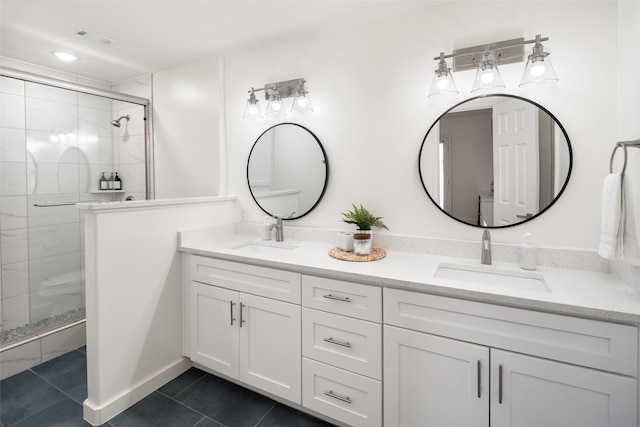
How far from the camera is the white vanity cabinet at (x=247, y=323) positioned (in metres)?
1.69

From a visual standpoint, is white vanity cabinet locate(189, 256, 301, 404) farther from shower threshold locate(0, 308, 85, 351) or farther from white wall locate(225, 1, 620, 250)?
shower threshold locate(0, 308, 85, 351)

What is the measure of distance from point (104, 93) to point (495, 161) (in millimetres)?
2857

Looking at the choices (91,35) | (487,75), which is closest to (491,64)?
(487,75)

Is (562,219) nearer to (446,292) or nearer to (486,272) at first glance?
(486,272)

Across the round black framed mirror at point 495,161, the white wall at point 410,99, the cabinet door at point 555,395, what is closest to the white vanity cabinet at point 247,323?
the white wall at point 410,99

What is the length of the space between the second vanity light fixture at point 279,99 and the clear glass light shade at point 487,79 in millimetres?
1057

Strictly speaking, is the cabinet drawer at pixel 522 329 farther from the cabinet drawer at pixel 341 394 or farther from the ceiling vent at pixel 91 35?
the ceiling vent at pixel 91 35

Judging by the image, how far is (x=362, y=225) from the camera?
6.29 ft

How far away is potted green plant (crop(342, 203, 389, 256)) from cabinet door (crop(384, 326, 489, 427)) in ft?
1.60

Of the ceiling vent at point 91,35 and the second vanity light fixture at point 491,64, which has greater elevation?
the ceiling vent at point 91,35

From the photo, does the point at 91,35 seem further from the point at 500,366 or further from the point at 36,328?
the point at 500,366

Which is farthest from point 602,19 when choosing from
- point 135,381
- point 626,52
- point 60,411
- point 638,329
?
point 60,411

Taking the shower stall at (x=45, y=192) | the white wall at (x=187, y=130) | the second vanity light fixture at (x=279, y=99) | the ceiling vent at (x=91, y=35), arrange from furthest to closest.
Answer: the white wall at (x=187, y=130) → the shower stall at (x=45, y=192) → the second vanity light fixture at (x=279, y=99) → the ceiling vent at (x=91, y=35)

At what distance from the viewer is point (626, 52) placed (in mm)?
1369
